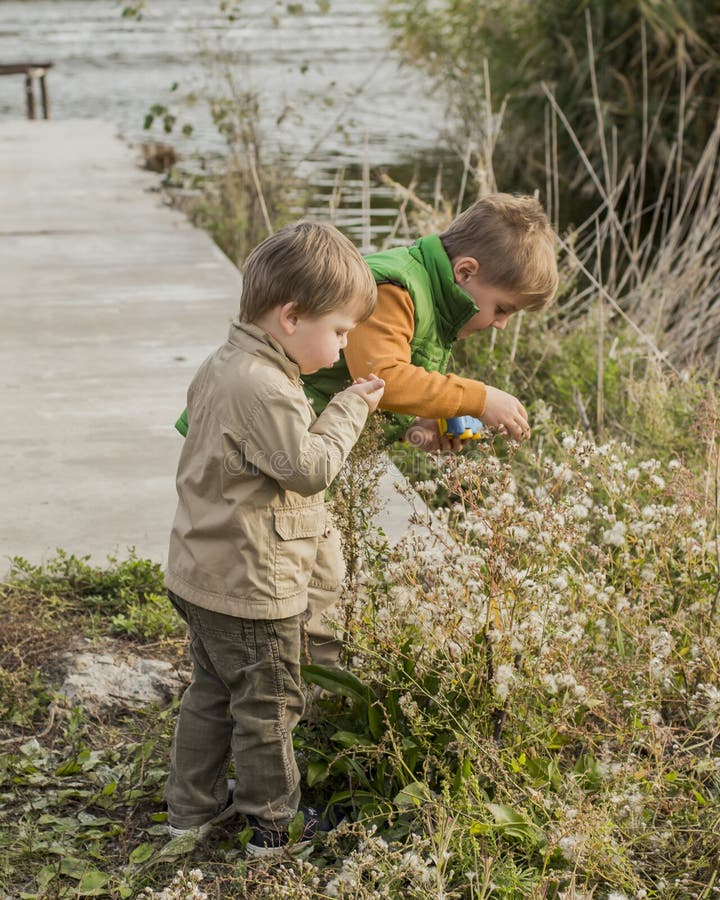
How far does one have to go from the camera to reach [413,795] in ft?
8.63

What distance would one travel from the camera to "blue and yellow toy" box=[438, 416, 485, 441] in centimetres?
326

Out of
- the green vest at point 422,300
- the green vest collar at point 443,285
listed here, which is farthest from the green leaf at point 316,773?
the green vest collar at point 443,285

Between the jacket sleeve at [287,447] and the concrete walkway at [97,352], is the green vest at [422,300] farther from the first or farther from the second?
the jacket sleeve at [287,447]

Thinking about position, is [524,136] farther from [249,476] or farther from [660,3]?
[249,476]

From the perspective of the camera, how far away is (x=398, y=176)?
1224 cm

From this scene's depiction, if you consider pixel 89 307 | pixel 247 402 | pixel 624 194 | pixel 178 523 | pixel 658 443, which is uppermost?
pixel 247 402

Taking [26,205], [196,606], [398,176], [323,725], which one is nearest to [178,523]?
[196,606]

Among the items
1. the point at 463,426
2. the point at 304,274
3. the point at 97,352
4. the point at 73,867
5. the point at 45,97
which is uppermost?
the point at 304,274

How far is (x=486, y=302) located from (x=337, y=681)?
1.10 meters

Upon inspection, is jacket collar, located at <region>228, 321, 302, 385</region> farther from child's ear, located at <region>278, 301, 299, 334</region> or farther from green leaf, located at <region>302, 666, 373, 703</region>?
green leaf, located at <region>302, 666, 373, 703</region>

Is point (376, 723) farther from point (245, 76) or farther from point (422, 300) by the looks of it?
point (245, 76)

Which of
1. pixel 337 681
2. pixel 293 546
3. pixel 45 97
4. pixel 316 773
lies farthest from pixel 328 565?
pixel 45 97

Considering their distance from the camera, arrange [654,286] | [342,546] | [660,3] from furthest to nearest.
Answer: [660,3] < [654,286] < [342,546]

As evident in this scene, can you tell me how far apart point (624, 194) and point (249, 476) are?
10.6 meters
